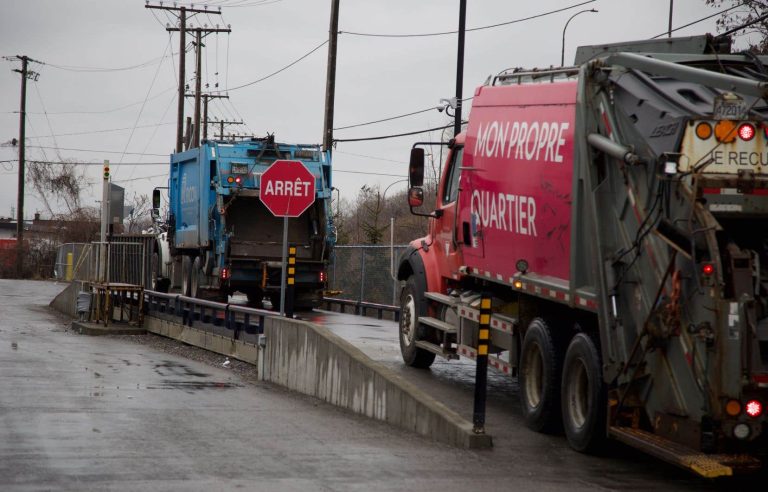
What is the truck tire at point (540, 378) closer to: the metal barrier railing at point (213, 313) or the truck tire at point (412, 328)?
the truck tire at point (412, 328)

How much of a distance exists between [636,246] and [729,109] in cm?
126

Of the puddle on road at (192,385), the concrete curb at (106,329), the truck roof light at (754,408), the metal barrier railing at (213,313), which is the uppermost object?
the truck roof light at (754,408)

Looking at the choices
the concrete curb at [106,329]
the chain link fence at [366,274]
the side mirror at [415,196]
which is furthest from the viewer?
the chain link fence at [366,274]

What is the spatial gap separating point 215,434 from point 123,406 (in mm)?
2602

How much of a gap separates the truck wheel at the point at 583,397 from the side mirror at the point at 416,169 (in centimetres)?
474

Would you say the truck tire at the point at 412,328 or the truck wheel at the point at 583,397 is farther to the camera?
the truck tire at the point at 412,328

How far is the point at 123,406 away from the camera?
1319cm

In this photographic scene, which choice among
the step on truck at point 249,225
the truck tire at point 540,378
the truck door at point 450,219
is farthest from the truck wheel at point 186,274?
the truck tire at point 540,378

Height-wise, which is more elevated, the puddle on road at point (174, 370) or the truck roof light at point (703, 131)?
the truck roof light at point (703, 131)

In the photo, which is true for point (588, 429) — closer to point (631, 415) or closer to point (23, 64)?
point (631, 415)

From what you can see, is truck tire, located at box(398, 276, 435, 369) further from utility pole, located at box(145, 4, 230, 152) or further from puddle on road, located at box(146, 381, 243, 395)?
utility pole, located at box(145, 4, 230, 152)

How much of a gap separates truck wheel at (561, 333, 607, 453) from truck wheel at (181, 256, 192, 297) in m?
18.2

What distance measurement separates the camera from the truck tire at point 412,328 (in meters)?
14.6

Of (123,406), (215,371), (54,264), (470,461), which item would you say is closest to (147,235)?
(215,371)
